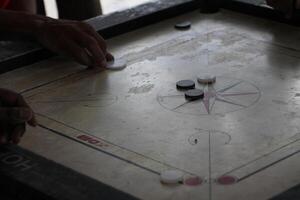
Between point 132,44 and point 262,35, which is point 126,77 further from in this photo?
point 262,35

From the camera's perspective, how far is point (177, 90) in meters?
1.87

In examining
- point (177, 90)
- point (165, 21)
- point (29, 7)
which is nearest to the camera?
point (177, 90)

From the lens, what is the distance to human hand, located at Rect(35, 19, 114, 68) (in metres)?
2.03

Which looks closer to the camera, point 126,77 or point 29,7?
point 126,77

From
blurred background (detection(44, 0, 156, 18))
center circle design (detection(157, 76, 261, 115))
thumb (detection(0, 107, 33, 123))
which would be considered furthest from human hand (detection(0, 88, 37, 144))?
blurred background (detection(44, 0, 156, 18))

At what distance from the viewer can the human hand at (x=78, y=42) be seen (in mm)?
2029

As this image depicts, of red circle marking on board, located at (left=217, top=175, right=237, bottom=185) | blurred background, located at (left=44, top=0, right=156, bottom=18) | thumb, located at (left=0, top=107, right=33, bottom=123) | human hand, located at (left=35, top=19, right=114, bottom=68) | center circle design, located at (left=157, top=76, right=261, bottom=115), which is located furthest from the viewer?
blurred background, located at (left=44, top=0, right=156, bottom=18)

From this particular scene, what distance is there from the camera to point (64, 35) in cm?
206

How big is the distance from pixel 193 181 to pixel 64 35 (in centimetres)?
79

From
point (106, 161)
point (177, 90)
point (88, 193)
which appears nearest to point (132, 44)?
point (177, 90)

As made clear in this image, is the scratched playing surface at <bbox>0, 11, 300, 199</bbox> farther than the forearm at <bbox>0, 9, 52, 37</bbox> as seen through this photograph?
No

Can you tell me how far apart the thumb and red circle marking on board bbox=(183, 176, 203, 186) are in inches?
15.6

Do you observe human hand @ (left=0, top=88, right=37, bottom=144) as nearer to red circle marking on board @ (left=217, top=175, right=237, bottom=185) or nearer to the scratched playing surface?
the scratched playing surface

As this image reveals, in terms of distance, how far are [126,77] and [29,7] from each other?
811 millimetres
